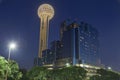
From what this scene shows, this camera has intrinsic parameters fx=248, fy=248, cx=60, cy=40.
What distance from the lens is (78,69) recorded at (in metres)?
74.6

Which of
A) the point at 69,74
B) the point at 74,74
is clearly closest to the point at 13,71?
the point at 69,74

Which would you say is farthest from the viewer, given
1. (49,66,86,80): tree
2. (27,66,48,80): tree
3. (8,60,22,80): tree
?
(27,66,48,80): tree

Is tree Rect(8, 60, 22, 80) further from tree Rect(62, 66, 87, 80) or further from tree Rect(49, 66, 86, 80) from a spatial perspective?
tree Rect(62, 66, 87, 80)

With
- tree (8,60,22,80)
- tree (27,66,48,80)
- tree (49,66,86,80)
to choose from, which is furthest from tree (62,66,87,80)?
tree (8,60,22,80)

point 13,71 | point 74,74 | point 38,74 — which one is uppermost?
point 13,71

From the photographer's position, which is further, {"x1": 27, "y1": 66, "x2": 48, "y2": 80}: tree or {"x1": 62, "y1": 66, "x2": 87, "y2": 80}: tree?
{"x1": 27, "y1": 66, "x2": 48, "y2": 80}: tree

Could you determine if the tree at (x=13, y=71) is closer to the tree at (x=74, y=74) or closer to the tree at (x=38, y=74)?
the tree at (x=38, y=74)

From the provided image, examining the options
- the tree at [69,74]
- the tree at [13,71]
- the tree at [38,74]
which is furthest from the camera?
the tree at [38,74]

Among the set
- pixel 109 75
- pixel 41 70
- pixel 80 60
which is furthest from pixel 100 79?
pixel 80 60

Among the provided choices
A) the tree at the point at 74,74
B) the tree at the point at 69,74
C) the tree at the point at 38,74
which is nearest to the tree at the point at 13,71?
the tree at the point at 38,74

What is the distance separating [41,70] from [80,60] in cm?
11952

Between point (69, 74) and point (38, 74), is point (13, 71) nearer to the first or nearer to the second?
point (38, 74)

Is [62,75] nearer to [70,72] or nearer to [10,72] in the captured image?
[70,72]

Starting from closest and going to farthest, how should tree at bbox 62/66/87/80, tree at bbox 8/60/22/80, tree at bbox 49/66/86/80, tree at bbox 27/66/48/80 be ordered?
tree at bbox 8/60/22/80 → tree at bbox 62/66/87/80 → tree at bbox 49/66/86/80 → tree at bbox 27/66/48/80
